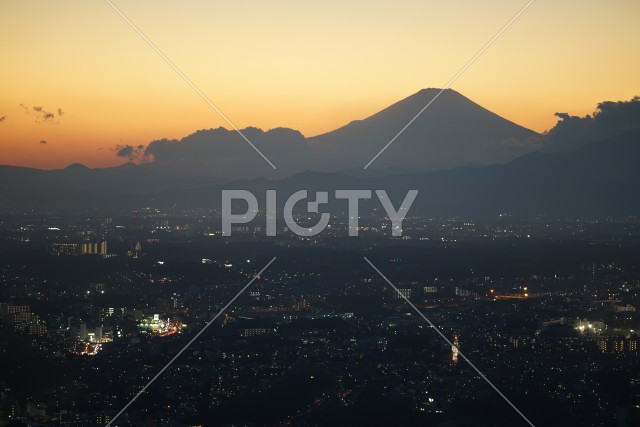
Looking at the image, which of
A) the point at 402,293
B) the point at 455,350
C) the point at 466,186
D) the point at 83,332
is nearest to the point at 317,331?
the point at 455,350

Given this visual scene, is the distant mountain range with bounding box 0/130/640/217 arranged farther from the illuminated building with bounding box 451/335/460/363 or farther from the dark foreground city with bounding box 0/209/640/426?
the illuminated building with bounding box 451/335/460/363

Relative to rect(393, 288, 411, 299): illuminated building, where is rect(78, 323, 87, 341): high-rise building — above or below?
below

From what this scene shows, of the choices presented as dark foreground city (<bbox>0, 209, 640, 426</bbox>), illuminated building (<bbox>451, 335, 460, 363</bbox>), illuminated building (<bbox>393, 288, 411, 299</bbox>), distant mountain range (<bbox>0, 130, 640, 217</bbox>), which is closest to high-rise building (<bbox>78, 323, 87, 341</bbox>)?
dark foreground city (<bbox>0, 209, 640, 426</bbox>)

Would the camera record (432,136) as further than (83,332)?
Yes

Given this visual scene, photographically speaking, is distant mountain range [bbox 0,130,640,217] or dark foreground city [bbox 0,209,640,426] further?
distant mountain range [bbox 0,130,640,217]

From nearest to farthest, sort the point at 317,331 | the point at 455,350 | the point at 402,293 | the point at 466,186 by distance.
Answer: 1. the point at 455,350
2. the point at 317,331
3. the point at 402,293
4. the point at 466,186

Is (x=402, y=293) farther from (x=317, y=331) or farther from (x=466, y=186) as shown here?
(x=466, y=186)

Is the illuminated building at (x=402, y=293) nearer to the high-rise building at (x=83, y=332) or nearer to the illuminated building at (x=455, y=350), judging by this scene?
the illuminated building at (x=455, y=350)

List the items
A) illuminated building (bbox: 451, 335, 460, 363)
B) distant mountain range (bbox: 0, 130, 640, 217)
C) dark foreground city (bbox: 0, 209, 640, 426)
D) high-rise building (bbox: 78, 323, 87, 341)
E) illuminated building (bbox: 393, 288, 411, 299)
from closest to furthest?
dark foreground city (bbox: 0, 209, 640, 426) → illuminated building (bbox: 451, 335, 460, 363) → high-rise building (bbox: 78, 323, 87, 341) → illuminated building (bbox: 393, 288, 411, 299) → distant mountain range (bbox: 0, 130, 640, 217)

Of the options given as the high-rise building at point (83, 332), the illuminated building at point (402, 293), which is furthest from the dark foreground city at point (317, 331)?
the illuminated building at point (402, 293)
